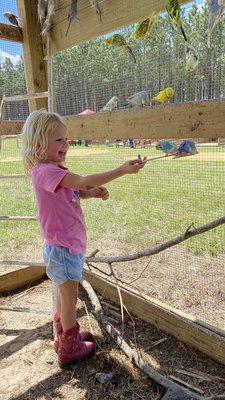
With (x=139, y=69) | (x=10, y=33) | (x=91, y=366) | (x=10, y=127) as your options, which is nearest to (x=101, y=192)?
(x=139, y=69)

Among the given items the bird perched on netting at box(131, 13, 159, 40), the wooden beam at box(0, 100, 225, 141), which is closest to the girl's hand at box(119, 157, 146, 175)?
the wooden beam at box(0, 100, 225, 141)

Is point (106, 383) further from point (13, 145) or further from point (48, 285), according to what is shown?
point (13, 145)

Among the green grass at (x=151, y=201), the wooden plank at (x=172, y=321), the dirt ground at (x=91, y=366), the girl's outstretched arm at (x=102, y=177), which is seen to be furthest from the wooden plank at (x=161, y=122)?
the dirt ground at (x=91, y=366)

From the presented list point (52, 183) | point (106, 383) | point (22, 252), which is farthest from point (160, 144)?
point (22, 252)

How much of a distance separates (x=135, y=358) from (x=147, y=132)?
1.07 m

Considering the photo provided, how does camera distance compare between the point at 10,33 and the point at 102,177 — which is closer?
the point at 102,177

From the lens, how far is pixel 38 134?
152 cm

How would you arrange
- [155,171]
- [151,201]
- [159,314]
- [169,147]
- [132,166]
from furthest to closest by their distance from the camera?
1. [151,201]
2. [155,171]
3. [159,314]
4. [169,147]
5. [132,166]

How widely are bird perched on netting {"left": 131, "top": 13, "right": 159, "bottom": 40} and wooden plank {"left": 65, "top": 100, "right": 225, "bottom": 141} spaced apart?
309 millimetres

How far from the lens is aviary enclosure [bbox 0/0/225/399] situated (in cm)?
147

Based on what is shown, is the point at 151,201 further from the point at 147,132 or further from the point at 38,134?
the point at 38,134

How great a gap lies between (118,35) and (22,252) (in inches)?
82.8

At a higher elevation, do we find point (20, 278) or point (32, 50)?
point (32, 50)

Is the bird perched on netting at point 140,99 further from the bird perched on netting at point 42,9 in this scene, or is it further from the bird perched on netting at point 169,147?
the bird perched on netting at point 42,9
